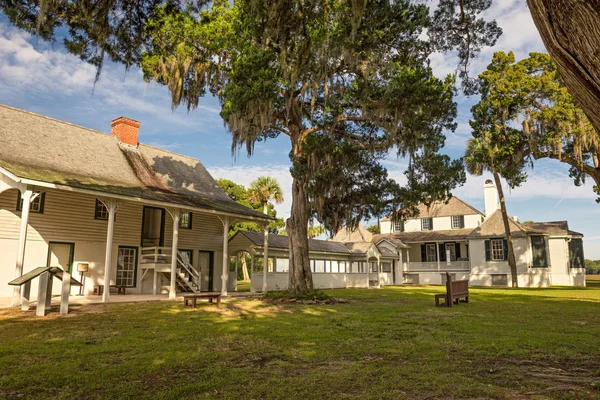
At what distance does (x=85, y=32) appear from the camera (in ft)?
26.8

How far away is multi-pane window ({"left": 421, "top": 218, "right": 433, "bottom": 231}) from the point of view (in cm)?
4107

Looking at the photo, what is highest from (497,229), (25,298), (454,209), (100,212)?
(454,209)

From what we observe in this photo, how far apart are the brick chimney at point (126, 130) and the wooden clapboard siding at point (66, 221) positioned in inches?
160

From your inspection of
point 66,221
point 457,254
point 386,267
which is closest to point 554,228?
point 457,254

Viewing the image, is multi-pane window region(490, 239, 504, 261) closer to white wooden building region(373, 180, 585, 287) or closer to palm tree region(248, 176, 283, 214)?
white wooden building region(373, 180, 585, 287)

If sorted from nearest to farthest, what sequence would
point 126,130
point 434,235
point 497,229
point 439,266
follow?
point 126,130
point 497,229
point 439,266
point 434,235

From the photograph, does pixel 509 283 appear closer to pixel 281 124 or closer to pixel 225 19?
pixel 281 124

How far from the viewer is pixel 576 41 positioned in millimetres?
2363

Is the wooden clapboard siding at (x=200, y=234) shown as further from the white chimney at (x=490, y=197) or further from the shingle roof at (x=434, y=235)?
the white chimney at (x=490, y=197)

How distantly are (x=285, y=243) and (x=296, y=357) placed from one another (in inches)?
785

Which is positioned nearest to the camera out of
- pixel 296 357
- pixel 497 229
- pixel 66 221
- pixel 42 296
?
pixel 296 357

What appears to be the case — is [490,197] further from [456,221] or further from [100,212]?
[100,212]

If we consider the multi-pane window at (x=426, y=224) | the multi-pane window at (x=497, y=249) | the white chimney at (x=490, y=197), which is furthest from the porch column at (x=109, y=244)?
the white chimney at (x=490, y=197)

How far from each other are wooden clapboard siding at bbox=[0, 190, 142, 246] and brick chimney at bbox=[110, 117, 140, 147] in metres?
4.06
